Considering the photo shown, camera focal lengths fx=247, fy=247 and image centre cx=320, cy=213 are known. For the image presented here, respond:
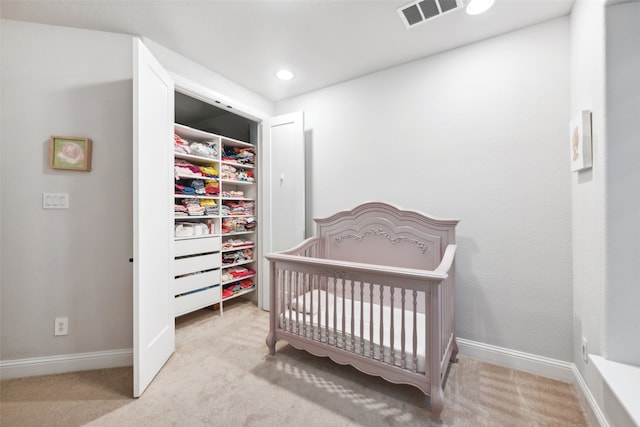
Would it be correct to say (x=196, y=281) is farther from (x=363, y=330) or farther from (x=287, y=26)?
(x=287, y=26)

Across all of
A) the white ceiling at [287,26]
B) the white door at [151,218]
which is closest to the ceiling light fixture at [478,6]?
the white ceiling at [287,26]

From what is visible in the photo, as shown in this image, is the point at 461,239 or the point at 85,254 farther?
the point at 461,239

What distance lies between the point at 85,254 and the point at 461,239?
9.10ft

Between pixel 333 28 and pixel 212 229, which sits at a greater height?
pixel 333 28

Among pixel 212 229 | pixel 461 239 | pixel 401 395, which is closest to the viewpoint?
pixel 401 395

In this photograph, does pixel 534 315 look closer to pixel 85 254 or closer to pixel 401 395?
pixel 401 395

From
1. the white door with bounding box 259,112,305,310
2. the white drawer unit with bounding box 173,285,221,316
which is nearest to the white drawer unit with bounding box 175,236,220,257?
the white drawer unit with bounding box 173,285,221,316

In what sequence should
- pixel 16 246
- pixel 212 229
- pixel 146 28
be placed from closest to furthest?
1. pixel 16 246
2. pixel 146 28
3. pixel 212 229

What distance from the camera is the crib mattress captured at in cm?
137

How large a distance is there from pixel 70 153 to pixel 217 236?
1.29 m

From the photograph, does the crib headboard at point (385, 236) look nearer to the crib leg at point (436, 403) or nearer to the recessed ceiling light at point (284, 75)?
the crib leg at point (436, 403)

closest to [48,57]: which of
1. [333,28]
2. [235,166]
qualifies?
[235,166]

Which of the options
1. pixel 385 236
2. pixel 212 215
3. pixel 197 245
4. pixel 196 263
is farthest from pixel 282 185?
pixel 385 236

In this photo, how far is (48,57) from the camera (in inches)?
66.5
